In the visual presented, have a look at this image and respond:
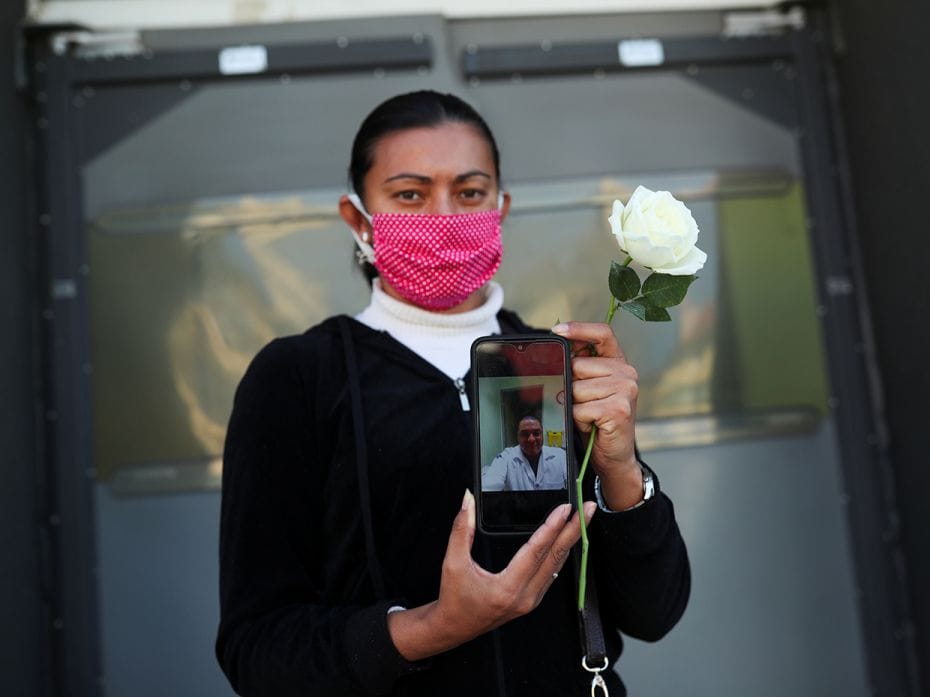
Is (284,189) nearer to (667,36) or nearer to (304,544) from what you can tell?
(667,36)

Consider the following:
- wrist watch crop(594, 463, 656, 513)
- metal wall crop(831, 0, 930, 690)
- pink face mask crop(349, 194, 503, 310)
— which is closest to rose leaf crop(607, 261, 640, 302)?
wrist watch crop(594, 463, 656, 513)

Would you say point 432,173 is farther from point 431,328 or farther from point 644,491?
point 644,491

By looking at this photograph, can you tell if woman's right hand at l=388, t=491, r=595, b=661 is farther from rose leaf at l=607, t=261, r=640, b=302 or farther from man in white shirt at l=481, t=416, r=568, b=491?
rose leaf at l=607, t=261, r=640, b=302

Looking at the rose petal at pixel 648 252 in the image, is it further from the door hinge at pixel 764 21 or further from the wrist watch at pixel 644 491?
the door hinge at pixel 764 21

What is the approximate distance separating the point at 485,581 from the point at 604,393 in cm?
33

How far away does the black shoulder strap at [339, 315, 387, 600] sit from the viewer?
1707 mm

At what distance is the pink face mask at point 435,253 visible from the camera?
1.92m

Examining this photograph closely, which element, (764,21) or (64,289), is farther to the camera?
(764,21)

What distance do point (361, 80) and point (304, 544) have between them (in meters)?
1.82

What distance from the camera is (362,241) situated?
2.03m

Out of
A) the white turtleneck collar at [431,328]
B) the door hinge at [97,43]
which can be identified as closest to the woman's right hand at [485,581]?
the white turtleneck collar at [431,328]

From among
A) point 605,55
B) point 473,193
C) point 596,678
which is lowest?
point 596,678

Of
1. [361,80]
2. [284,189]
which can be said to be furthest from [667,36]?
[284,189]

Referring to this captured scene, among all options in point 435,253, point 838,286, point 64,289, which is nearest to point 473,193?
point 435,253
